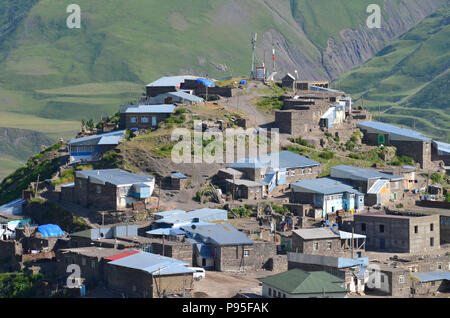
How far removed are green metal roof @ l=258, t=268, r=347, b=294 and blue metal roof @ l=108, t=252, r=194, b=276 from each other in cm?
398

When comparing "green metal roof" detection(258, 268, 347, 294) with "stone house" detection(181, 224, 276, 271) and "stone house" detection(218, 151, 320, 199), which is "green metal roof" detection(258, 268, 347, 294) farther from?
"stone house" detection(218, 151, 320, 199)

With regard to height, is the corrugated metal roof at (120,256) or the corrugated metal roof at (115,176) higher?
the corrugated metal roof at (115,176)

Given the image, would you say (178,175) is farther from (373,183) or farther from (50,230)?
(373,183)

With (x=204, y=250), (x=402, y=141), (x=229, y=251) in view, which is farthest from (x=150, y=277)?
(x=402, y=141)

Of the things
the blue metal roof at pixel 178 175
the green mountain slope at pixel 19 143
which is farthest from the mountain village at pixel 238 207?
the green mountain slope at pixel 19 143

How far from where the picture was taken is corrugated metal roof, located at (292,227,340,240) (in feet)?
191

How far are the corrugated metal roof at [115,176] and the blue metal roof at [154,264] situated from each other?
11.5 meters

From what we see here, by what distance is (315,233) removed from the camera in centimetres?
5888

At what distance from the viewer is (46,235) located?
2405 inches

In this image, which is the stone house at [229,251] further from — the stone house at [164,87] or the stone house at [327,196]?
the stone house at [164,87]

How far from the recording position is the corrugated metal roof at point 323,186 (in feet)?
218
